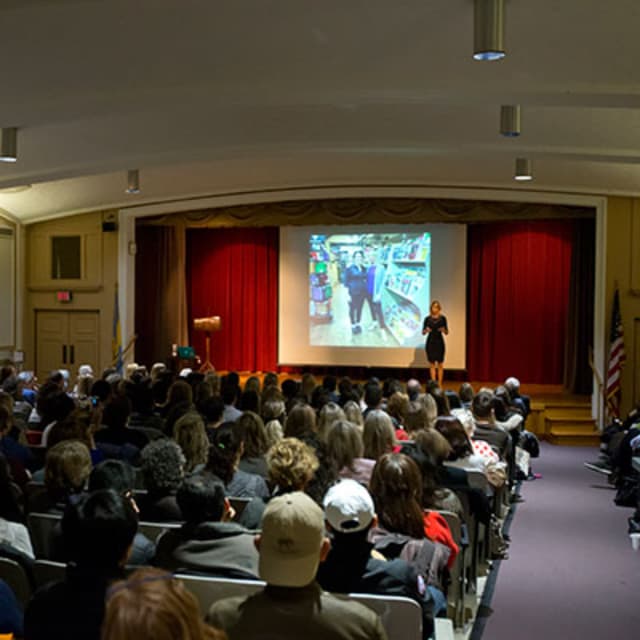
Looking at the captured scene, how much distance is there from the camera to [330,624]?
2133 millimetres

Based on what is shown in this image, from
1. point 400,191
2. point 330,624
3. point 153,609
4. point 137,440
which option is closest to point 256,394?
point 137,440

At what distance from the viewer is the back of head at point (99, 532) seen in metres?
2.34

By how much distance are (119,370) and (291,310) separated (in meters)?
3.12

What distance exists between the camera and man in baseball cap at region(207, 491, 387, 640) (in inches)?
84.2

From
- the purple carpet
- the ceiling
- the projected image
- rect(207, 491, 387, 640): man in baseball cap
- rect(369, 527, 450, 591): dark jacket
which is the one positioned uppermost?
the ceiling

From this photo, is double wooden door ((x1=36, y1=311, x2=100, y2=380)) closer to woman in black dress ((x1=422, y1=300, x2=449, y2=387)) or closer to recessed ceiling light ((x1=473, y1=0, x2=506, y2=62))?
woman in black dress ((x1=422, y1=300, x2=449, y2=387))

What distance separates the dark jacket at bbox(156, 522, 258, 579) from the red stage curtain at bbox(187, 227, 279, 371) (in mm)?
12620

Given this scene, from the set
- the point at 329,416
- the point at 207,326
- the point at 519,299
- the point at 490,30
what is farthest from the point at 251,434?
the point at 519,299

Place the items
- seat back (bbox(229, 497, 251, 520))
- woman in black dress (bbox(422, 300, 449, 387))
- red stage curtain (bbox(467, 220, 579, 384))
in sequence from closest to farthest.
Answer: seat back (bbox(229, 497, 251, 520)), woman in black dress (bbox(422, 300, 449, 387)), red stage curtain (bbox(467, 220, 579, 384))

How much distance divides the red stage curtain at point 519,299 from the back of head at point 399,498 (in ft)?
36.3

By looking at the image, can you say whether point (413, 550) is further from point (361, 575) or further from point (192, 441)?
point (192, 441)

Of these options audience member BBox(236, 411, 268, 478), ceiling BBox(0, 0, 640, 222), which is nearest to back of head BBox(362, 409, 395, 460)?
audience member BBox(236, 411, 268, 478)

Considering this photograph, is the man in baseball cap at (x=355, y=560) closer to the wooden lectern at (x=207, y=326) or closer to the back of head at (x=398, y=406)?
the back of head at (x=398, y=406)

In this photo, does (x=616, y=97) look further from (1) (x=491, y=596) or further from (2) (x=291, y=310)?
(2) (x=291, y=310)
